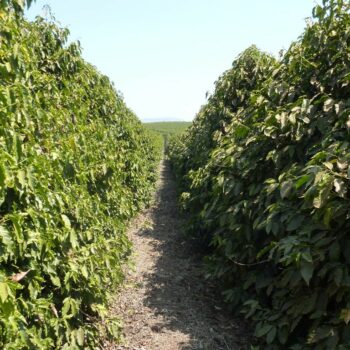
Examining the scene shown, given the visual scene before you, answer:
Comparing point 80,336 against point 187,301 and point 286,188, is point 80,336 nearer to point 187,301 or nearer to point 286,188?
point 187,301

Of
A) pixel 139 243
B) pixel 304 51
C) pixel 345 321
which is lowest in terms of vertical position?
pixel 139 243

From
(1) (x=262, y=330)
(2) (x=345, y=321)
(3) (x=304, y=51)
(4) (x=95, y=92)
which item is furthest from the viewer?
(4) (x=95, y=92)

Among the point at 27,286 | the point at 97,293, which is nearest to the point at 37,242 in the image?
the point at 27,286

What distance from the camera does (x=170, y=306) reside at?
14.3 feet

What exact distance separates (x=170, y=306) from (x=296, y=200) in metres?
2.14

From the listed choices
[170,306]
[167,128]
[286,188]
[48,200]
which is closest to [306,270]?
[286,188]

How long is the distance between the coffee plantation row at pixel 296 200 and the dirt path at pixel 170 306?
1.05 feet

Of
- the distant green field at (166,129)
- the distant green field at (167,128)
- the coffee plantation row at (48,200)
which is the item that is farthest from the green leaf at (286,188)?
the distant green field at (167,128)

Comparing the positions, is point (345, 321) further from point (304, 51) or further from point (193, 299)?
point (304, 51)

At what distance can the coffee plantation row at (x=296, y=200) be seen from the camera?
2.50 meters

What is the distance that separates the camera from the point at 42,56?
366 cm

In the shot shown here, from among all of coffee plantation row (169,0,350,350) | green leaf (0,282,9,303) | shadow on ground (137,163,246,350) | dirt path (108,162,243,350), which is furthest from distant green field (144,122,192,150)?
green leaf (0,282,9,303)

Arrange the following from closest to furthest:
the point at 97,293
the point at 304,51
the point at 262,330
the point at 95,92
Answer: the point at 262,330 < the point at 97,293 < the point at 304,51 < the point at 95,92

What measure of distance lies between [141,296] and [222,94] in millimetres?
3481
